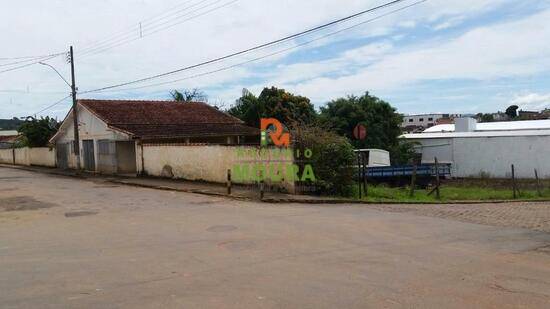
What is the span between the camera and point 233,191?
1934cm

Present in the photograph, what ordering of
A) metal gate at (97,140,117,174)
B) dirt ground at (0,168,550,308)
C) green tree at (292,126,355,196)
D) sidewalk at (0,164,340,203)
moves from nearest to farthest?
dirt ground at (0,168,550,308) → sidewalk at (0,164,340,203) → green tree at (292,126,355,196) → metal gate at (97,140,117,174)

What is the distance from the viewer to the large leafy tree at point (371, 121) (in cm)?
3666

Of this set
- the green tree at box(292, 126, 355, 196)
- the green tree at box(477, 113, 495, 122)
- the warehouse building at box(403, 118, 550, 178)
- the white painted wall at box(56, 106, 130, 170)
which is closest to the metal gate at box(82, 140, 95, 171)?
the white painted wall at box(56, 106, 130, 170)

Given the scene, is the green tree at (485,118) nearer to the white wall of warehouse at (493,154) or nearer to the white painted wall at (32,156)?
the white wall of warehouse at (493,154)

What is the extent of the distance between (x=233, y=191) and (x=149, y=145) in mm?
10425

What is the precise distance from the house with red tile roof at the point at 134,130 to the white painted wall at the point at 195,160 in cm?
176

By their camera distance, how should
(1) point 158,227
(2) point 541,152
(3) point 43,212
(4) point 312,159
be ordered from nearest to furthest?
(1) point 158,227 → (3) point 43,212 → (4) point 312,159 → (2) point 541,152

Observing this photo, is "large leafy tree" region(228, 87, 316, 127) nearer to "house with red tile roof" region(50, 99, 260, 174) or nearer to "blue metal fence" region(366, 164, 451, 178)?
"house with red tile roof" region(50, 99, 260, 174)

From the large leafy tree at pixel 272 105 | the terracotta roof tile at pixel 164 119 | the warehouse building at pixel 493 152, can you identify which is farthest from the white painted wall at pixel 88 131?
the warehouse building at pixel 493 152

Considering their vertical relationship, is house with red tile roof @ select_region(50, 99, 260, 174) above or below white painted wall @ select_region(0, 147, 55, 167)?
above

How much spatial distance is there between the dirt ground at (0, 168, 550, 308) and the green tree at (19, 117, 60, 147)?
120 feet

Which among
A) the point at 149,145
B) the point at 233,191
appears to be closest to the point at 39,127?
the point at 149,145

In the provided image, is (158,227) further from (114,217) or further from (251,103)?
(251,103)

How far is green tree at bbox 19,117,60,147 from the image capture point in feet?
157
